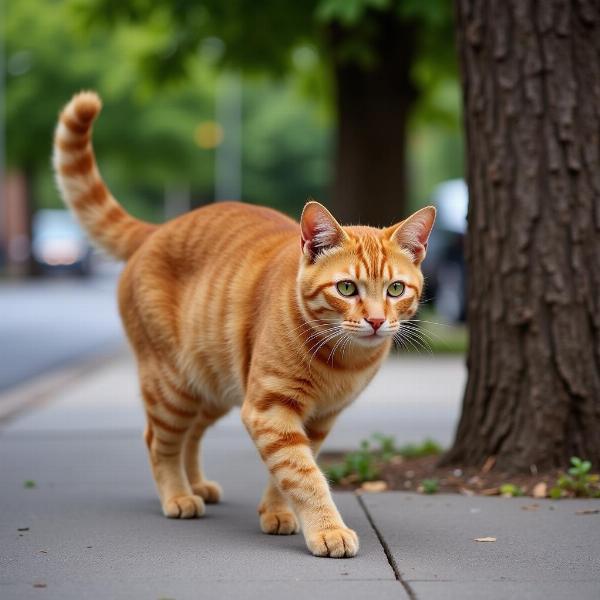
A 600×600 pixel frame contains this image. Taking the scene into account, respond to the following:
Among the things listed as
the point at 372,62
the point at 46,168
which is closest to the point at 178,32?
the point at 372,62

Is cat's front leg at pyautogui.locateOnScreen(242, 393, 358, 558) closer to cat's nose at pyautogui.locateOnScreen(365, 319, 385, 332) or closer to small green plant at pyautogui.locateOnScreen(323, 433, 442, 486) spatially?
cat's nose at pyautogui.locateOnScreen(365, 319, 385, 332)

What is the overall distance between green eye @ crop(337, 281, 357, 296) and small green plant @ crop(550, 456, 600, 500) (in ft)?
5.42

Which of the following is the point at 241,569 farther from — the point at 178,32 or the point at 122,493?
the point at 178,32

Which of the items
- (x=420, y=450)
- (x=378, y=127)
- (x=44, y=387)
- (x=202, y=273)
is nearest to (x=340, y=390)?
(x=202, y=273)

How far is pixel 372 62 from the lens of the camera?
1403 centimetres

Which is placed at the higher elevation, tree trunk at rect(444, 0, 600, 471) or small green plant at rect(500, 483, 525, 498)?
tree trunk at rect(444, 0, 600, 471)

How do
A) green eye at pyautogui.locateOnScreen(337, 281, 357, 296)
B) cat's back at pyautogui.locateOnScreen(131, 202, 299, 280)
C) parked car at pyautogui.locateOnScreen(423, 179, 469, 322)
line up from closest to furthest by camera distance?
green eye at pyautogui.locateOnScreen(337, 281, 357, 296)
cat's back at pyautogui.locateOnScreen(131, 202, 299, 280)
parked car at pyautogui.locateOnScreen(423, 179, 469, 322)

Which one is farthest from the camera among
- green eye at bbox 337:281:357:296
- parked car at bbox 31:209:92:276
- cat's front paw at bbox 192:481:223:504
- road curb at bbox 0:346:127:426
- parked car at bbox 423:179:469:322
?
parked car at bbox 31:209:92:276

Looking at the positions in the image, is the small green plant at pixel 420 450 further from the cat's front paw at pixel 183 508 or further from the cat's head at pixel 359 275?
the cat's head at pixel 359 275

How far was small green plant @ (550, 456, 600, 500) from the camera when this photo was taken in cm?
551

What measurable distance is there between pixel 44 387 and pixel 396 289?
21.8 feet

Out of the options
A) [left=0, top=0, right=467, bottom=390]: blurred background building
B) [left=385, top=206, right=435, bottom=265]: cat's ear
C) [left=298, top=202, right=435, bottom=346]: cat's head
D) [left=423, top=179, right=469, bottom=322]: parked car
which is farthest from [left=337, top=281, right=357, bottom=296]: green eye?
[left=423, top=179, right=469, bottom=322]: parked car

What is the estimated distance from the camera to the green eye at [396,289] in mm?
4559

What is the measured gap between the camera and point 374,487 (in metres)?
6.04
